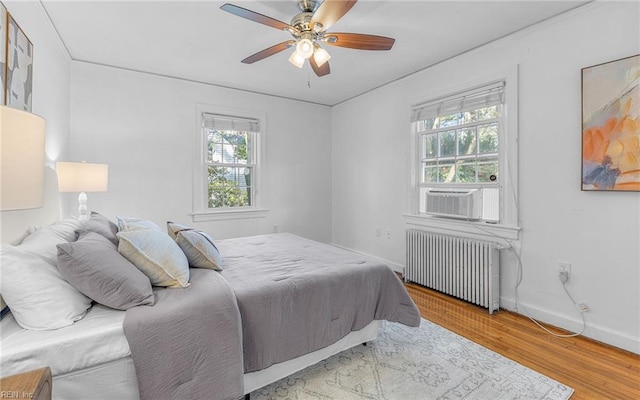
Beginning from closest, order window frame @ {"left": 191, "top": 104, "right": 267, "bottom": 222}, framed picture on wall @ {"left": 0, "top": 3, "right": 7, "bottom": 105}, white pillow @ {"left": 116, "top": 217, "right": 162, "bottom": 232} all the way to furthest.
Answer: framed picture on wall @ {"left": 0, "top": 3, "right": 7, "bottom": 105}, white pillow @ {"left": 116, "top": 217, "right": 162, "bottom": 232}, window frame @ {"left": 191, "top": 104, "right": 267, "bottom": 222}

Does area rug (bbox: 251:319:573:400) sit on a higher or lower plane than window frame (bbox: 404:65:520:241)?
lower

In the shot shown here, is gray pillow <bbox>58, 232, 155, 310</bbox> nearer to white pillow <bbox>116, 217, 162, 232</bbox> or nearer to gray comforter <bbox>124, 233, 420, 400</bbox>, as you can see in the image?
gray comforter <bbox>124, 233, 420, 400</bbox>

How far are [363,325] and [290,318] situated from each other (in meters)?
0.60

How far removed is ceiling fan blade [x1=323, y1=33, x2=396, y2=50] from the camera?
2.13 m

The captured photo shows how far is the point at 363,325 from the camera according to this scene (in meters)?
2.05

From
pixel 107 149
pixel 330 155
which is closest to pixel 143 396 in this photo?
pixel 107 149

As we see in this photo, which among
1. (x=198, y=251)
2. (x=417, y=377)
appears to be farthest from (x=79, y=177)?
(x=417, y=377)

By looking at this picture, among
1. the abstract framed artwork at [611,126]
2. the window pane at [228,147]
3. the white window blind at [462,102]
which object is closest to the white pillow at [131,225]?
the window pane at [228,147]

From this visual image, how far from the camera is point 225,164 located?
434cm

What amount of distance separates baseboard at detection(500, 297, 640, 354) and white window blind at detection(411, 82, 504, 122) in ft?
6.45

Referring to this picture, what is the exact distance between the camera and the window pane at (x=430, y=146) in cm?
356

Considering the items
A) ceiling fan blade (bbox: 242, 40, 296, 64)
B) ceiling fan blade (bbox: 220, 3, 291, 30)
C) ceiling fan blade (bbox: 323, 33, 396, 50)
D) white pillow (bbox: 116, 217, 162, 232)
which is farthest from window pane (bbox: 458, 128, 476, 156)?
white pillow (bbox: 116, 217, 162, 232)

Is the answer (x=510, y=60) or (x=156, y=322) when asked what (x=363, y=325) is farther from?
(x=510, y=60)

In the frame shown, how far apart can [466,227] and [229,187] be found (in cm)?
323
